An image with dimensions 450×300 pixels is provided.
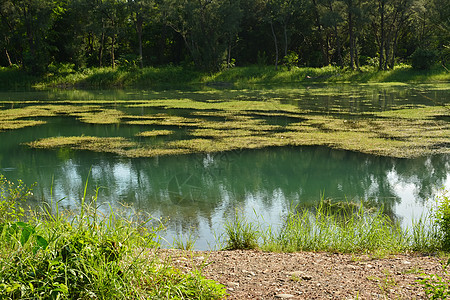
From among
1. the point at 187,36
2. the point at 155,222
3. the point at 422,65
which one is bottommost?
the point at 155,222

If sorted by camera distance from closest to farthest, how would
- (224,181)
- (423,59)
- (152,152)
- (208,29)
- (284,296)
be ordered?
(284,296), (224,181), (152,152), (423,59), (208,29)

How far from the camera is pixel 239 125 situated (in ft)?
45.0

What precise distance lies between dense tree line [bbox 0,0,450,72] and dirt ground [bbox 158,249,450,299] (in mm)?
31066

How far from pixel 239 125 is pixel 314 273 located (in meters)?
10.3

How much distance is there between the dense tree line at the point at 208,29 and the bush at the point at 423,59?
13 cm

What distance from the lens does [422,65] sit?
33312mm

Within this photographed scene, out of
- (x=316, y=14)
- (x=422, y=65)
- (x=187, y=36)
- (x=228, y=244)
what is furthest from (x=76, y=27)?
(x=228, y=244)

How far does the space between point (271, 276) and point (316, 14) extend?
122ft

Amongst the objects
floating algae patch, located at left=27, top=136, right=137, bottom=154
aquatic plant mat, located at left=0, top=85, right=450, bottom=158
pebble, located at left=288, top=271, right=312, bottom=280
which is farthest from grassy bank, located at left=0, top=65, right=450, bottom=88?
pebble, located at left=288, top=271, right=312, bottom=280

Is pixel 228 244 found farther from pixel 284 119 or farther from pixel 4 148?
pixel 284 119

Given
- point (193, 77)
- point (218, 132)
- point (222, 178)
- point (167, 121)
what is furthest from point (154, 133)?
point (193, 77)

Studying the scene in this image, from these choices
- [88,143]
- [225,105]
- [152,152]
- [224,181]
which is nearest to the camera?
[224,181]

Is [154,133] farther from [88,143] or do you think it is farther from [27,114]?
[27,114]

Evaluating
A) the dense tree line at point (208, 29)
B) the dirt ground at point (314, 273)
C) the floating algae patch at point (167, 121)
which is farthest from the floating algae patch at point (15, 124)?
the dense tree line at point (208, 29)
